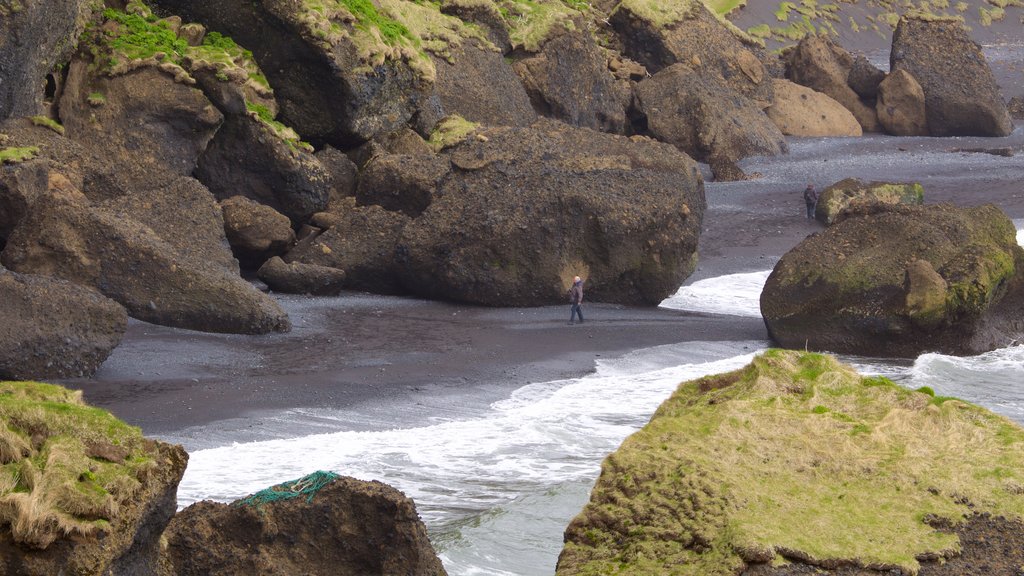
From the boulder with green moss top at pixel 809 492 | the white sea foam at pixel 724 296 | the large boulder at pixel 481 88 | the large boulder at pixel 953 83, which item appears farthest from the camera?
the large boulder at pixel 953 83

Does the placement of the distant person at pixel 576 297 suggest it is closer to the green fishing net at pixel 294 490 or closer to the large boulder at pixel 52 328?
the large boulder at pixel 52 328

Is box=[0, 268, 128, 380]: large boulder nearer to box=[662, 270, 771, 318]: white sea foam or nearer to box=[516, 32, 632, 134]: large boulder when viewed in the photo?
box=[662, 270, 771, 318]: white sea foam

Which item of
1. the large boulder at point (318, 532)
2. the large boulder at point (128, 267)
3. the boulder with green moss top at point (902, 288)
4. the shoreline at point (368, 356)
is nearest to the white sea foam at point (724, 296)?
the shoreline at point (368, 356)

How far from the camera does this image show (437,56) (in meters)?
32.3

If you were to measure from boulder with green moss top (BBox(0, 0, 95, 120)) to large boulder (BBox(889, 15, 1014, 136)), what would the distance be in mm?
30547

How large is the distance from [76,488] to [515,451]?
29.1ft

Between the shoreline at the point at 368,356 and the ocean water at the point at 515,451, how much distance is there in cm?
56

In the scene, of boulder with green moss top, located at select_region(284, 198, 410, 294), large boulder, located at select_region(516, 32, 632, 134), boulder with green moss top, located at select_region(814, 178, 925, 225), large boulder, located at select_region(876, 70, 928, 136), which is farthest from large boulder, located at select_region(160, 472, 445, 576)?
large boulder, located at select_region(876, 70, 928, 136)

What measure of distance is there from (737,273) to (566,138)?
17.8ft

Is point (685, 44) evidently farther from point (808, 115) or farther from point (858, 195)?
point (858, 195)

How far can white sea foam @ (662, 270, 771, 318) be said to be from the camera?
25.1 meters

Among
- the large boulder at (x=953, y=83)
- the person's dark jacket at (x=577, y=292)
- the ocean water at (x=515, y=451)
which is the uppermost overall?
the large boulder at (x=953, y=83)

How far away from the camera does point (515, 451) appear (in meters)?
15.2

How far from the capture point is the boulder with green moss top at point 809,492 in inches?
239
